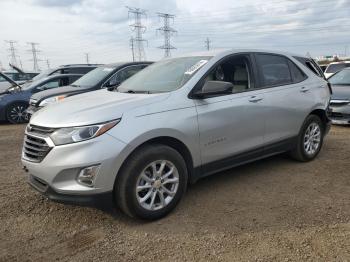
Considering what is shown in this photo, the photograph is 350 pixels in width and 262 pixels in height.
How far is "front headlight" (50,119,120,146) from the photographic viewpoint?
346 centimetres

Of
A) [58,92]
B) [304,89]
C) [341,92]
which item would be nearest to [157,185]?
[304,89]

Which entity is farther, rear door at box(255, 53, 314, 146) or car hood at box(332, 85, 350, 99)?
car hood at box(332, 85, 350, 99)

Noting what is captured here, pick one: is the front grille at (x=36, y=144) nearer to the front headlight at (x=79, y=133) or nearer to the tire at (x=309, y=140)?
the front headlight at (x=79, y=133)

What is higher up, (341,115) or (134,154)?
(134,154)

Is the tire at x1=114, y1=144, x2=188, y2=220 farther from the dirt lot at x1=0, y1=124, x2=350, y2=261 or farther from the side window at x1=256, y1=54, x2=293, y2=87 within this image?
the side window at x1=256, y1=54, x2=293, y2=87

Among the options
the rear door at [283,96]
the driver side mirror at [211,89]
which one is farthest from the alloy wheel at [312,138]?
the driver side mirror at [211,89]

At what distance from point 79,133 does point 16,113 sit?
852 centimetres

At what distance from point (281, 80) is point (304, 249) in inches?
105

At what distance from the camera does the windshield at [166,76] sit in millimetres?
4336

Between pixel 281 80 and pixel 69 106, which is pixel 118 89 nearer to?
pixel 69 106

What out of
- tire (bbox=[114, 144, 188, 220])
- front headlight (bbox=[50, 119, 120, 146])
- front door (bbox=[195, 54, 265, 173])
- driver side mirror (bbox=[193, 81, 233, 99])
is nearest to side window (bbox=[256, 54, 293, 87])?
front door (bbox=[195, 54, 265, 173])

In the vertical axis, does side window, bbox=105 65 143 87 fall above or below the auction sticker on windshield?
below

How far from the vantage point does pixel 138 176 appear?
365 cm

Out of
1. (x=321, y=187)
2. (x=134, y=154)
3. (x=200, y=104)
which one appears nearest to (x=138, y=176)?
(x=134, y=154)
